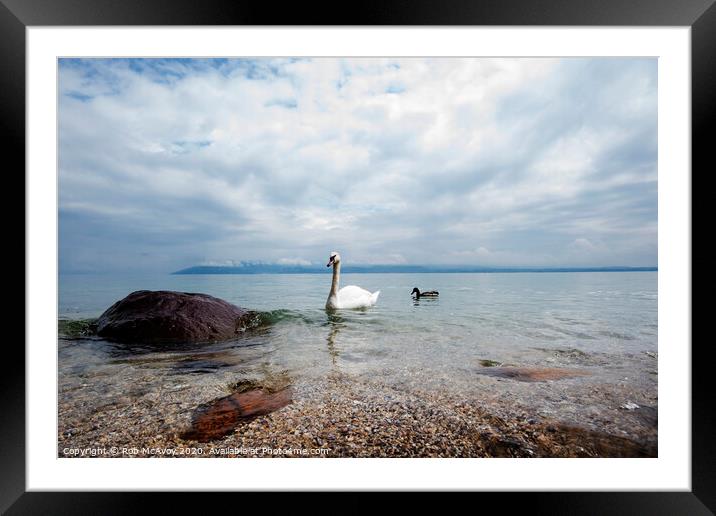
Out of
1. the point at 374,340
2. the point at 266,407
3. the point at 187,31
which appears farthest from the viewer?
the point at 374,340

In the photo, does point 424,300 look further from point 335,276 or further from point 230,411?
point 230,411

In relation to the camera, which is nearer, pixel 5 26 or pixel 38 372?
pixel 5 26

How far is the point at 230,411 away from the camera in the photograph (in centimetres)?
190

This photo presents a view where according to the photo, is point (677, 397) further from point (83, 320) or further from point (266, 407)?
point (83, 320)

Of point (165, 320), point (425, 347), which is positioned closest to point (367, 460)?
point (425, 347)

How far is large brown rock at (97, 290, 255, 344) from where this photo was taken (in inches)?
136

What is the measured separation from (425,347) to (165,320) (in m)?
3.24

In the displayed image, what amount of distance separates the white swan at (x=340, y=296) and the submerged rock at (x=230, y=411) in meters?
3.40

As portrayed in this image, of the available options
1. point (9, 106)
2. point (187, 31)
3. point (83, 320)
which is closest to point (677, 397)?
point (187, 31)

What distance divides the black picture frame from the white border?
0.20 ft

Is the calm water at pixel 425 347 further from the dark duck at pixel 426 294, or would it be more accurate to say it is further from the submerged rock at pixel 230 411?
the dark duck at pixel 426 294

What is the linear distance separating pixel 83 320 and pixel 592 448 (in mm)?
5597

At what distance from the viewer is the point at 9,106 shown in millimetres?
1557

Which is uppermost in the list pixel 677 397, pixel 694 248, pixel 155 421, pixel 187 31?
pixel 187 31
